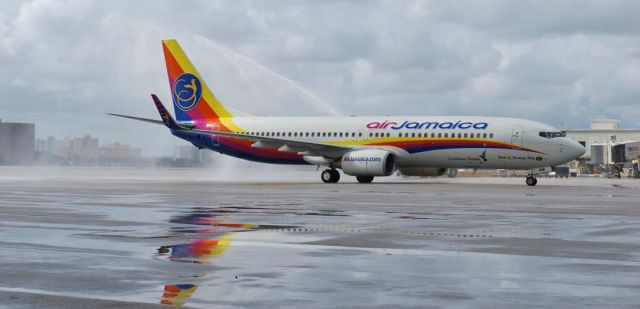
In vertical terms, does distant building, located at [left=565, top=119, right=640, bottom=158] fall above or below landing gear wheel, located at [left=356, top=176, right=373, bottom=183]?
above

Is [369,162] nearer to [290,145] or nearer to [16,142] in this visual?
[290,145]

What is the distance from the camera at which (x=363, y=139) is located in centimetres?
5025

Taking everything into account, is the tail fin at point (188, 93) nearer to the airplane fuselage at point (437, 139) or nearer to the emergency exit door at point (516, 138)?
the airplane fuselage at point (437, 139)

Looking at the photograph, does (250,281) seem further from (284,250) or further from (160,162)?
(160,162)

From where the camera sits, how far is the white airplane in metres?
→ 46.2

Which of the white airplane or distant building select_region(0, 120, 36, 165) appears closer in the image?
the white airplane

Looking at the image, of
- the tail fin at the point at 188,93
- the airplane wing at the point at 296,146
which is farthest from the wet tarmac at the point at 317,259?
the tail fin at the point at 188,93

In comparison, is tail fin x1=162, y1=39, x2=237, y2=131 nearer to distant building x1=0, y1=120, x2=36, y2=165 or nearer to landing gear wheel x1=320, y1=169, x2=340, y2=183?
landing gear wheel x1=320, y1=169, x2=340, y2=183

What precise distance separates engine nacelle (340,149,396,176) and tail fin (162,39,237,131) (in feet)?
35.4

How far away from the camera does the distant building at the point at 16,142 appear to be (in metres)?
136

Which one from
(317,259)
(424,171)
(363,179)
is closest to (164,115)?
(363,179)

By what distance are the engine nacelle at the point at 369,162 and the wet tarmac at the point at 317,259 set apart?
2483 cm


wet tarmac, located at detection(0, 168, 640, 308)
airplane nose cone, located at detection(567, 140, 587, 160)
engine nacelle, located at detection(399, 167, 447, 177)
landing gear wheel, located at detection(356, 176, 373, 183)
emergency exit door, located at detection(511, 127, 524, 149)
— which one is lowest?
wet tarmac, located at detection(0, 168, 640, 308)

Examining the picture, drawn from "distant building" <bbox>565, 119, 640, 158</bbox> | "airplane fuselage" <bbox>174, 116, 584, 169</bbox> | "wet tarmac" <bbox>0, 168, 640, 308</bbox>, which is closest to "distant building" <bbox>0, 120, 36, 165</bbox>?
"distant building" <bbox>565, 119, 640, 158</bbox>
